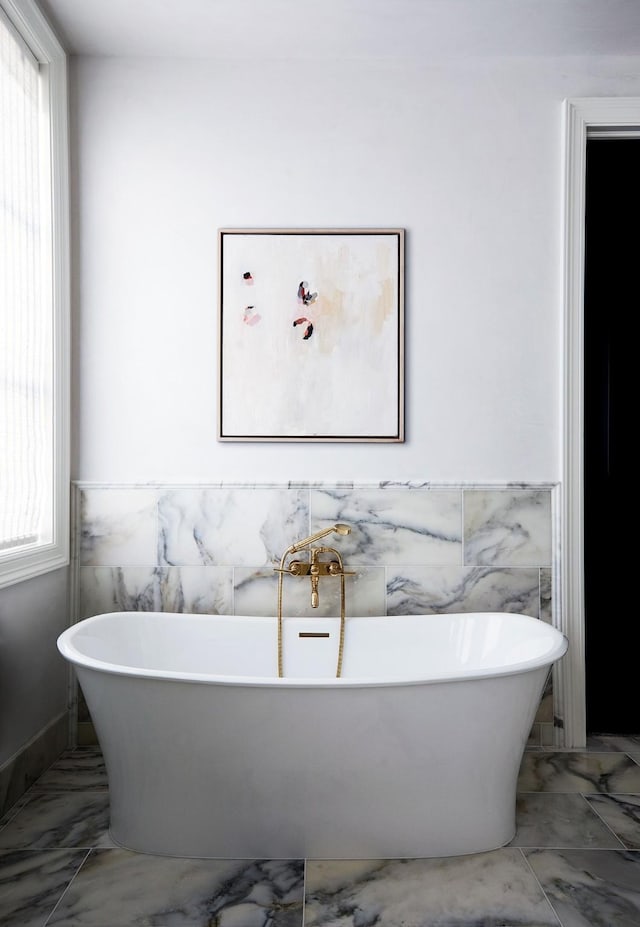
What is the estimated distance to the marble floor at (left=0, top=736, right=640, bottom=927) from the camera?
1.55 m

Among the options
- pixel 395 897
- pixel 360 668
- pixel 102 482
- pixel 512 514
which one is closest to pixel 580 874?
pixel 395 897

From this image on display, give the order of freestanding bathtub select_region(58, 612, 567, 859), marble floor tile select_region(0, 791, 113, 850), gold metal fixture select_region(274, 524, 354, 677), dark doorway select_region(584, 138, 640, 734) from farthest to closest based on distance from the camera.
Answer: dark doorway select_region(584, 138, 640, 734), gold metal fixture select_region(274, 524, 354, 677), marble floor tile select_region(0, 791, 113, 850), freestanding bathtub select_region(58, 612, 567, 859)

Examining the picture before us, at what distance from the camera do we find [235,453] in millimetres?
2568

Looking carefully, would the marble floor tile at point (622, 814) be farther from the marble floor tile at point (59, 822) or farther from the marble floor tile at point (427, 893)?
the marble floor tile at point (59, 822)

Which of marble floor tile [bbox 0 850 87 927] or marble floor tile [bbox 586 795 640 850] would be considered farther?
marble floor tile [bbox 586 795 640 850]

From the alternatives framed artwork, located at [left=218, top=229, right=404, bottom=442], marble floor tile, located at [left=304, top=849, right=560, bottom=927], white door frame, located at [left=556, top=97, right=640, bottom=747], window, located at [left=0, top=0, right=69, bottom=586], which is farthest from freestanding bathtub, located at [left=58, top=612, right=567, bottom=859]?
framed artwork, located at [left=218, top=229, right=404, bottom=442]

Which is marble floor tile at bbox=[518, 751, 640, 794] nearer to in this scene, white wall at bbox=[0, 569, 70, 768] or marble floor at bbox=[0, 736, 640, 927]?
marble floor at bbox=[0, 736, 640, 927]

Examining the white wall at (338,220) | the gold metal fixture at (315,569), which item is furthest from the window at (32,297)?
the gold metal fixture at (315,569)

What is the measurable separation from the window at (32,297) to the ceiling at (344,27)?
214 mm

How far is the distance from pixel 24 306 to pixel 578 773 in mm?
2559

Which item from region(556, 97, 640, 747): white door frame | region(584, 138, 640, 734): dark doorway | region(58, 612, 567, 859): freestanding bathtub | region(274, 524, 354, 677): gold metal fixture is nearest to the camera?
region(58, 612, 567, 859): freestanding bathtub

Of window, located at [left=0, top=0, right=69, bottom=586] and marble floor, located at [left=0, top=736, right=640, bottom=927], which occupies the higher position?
window, located at [left=0, top=0, right=69, bottom=586]

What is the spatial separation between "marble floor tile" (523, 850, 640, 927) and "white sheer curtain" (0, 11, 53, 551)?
1904 millimetres

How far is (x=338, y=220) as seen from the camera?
2553mm
